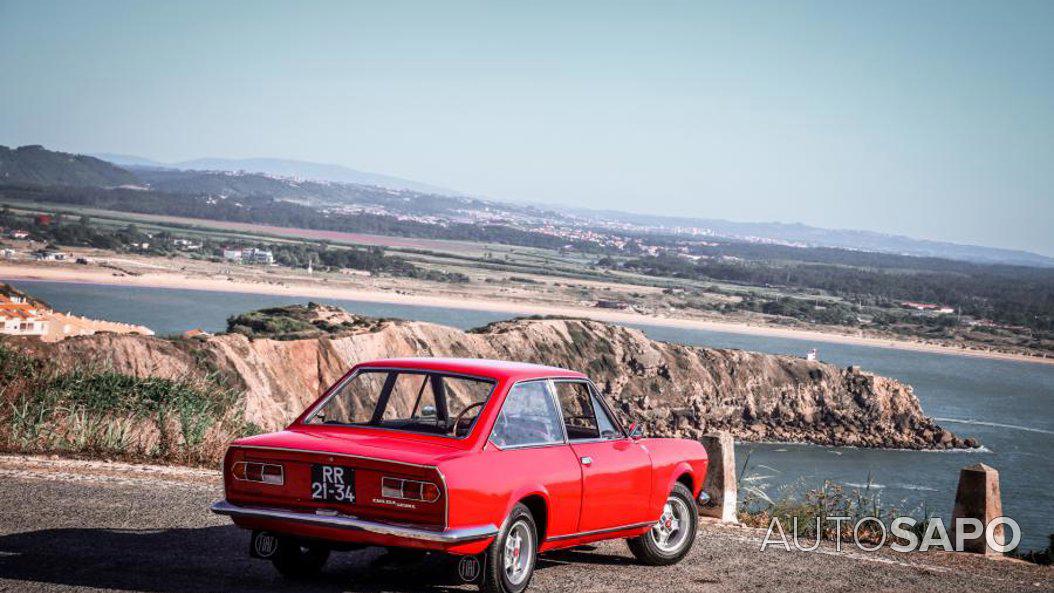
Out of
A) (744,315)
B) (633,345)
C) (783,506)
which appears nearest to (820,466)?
(633,345)

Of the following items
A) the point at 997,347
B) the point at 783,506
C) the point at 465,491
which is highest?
the point at 465,491

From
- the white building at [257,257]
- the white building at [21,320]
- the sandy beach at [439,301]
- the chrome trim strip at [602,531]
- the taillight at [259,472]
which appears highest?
the taillight at [259,472]

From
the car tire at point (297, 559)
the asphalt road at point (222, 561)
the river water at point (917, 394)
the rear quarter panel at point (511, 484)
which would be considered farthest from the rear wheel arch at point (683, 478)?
the river water at point (917, 394)

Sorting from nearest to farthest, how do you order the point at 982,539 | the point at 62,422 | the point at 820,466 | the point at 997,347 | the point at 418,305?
the point at 982,539 → the point at 62,422 → the point at 820,466 → the point at 418,305 → the point at 997,347

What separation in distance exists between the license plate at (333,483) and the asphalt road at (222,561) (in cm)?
74

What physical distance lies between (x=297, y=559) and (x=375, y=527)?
3.97ft

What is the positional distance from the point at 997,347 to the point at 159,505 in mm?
173010

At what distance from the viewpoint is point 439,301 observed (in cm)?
16000

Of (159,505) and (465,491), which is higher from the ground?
(465,491)

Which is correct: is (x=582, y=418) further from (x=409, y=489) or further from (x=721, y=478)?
(x=721, y=478)

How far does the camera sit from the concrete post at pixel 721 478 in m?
13.3

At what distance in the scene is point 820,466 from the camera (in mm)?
65750

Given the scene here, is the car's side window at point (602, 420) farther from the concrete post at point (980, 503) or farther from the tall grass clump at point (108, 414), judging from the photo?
the tall grass clump at point (108, 414)

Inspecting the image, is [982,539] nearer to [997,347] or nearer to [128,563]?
[128,563]
